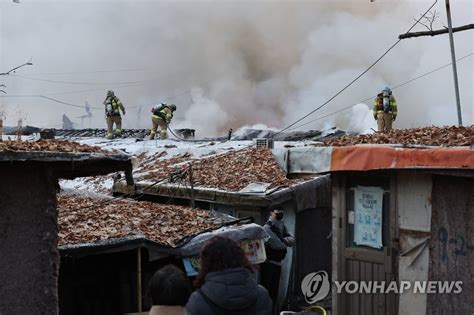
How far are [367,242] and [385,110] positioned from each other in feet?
32.0

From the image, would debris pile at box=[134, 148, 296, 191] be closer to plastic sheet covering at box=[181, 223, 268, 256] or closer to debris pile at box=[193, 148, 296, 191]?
debris pile at box=[193, 148, 296, 191]

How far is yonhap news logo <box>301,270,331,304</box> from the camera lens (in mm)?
11070

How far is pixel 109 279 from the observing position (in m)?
9.09

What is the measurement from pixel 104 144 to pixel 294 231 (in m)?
11.5

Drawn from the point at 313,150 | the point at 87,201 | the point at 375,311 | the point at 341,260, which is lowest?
the point at 375,311

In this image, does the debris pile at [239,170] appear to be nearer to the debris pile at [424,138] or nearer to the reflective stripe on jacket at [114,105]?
the debris pile at [424,138]

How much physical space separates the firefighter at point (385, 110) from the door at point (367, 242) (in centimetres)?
932

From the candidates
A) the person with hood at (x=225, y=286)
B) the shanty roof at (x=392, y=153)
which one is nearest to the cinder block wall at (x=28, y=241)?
the person with hood at (x=225, y=286)

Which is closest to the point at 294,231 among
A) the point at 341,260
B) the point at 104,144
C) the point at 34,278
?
the point at 341,260

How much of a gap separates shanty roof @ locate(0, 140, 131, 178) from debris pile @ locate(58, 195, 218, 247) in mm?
1698

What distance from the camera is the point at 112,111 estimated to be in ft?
72.5

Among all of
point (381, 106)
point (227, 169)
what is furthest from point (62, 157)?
point (381, 106)

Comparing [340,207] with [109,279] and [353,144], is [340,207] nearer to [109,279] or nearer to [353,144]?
[353,144]

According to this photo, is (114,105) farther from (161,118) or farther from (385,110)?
(385,110)
